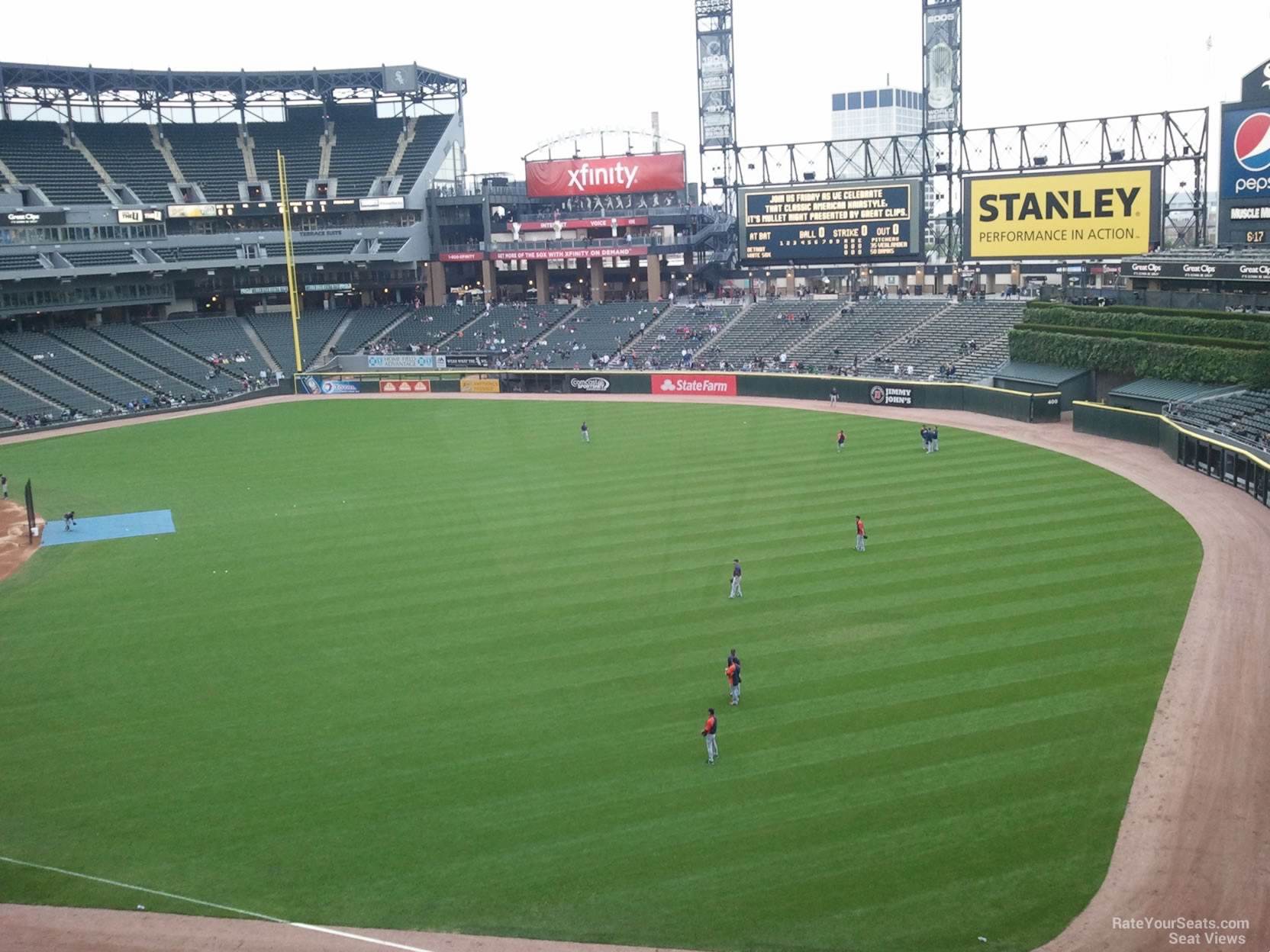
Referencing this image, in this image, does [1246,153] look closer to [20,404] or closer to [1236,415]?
[1236,415]

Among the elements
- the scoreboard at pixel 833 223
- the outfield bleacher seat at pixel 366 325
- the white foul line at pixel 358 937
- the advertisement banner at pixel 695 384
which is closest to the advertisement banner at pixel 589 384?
the advertisement banner at pixel 695 384

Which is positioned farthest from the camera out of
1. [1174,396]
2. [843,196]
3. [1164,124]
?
[843,196]

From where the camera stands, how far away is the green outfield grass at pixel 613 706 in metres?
15.0

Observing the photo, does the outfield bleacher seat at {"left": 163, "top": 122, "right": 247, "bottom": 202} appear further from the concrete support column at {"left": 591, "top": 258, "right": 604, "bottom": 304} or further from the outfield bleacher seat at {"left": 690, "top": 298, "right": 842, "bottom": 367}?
the outfield bleacher seat at {"left": 690, "top": 298, "right": 842, "bottom": 367}

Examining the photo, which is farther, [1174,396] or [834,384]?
[834,384]

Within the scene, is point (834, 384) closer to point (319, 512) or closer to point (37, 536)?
point (319, 512)

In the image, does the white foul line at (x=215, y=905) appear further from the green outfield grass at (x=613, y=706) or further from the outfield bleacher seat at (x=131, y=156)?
the outfield bleacher seat at (x=131, y=156)

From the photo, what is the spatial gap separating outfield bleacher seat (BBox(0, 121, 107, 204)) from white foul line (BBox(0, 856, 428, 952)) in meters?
69.9

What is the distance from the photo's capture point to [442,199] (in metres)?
85.1

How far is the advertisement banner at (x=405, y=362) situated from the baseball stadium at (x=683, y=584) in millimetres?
292

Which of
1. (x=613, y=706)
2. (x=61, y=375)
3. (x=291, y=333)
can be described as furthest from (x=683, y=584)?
(x=291, y=333)

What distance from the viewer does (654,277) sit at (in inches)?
3187

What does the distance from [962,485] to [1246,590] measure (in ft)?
40.6

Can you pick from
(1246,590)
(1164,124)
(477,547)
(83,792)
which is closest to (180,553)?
(477,547)
